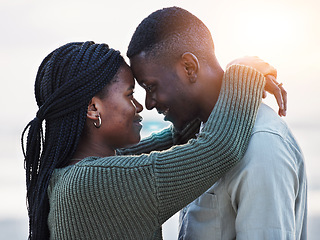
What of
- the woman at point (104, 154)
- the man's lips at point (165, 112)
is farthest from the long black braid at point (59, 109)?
the man's lips at point (165, 112)

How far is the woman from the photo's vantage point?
1653mm

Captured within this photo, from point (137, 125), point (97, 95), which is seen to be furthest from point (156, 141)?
point (97, 95)

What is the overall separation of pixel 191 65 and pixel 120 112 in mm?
320

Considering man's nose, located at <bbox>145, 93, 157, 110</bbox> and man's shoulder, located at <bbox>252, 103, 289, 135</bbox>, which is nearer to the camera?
man's shoulder, located at <bbox>252, 103, 289, 135</bbox>

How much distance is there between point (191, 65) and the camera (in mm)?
1895

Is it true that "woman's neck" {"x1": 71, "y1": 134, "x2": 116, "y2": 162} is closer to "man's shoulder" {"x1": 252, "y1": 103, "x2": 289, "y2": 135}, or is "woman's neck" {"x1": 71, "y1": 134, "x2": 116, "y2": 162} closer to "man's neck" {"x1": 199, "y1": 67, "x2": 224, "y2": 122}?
"man's neck" {"x1": 199, "y1": 67, "x2": 224, "y2": 122}

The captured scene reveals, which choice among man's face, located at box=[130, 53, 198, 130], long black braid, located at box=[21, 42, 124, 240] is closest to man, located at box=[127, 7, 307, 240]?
man's face, located at box=[130, 53, 198, 130]

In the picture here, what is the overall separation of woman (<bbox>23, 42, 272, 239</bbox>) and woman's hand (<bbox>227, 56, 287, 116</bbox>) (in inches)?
4.5

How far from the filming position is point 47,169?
1854 millimetres

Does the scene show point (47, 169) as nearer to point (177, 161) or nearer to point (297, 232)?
point (177, 161)

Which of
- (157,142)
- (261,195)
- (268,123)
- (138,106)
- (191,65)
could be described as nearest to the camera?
(261,195)

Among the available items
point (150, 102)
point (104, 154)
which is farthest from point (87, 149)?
point (150, 102)

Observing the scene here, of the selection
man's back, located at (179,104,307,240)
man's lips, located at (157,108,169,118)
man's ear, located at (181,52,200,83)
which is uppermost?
man's ear, located at (181,52,200,83)

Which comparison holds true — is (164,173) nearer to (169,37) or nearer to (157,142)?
(169,37)
